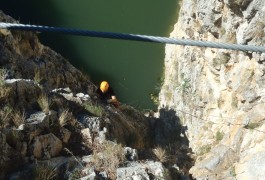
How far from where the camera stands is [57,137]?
6.47 meters

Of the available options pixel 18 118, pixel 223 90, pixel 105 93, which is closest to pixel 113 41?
pixel 105 93

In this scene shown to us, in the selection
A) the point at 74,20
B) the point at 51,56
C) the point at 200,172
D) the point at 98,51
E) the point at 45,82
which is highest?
the point at 74,20

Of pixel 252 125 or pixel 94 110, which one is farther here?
pixel 94 110

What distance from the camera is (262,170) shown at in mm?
6773

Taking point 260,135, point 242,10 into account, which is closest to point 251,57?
point 242,10

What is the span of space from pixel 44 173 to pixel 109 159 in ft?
3.44

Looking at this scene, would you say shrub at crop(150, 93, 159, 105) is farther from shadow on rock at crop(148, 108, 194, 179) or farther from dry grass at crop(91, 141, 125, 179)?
dry grass at crop(91, 141, 125, 179)

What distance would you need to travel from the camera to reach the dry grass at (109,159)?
19.3ft

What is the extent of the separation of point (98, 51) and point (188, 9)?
17.7ft

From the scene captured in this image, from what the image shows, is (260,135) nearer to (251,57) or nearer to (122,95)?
(251,57)

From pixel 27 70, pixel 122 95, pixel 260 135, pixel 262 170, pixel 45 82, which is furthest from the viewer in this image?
pixel 122 95

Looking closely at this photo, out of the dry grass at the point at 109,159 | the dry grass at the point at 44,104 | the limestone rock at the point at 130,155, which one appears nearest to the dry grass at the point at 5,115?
the dry grass at the point at 44,104

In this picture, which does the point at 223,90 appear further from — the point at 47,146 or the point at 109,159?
the point at 47,146

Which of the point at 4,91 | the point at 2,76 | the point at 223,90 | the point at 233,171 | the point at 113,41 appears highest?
the point at 113,41
